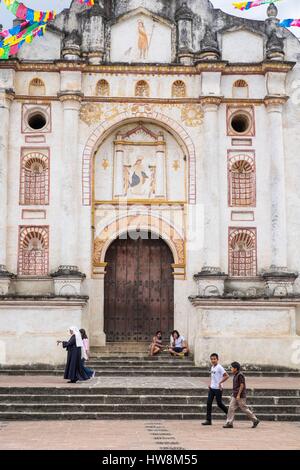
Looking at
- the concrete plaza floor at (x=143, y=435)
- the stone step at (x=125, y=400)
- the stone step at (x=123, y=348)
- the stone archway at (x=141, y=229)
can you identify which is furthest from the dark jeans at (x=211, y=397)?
the stone archway at (x=141, y=229)

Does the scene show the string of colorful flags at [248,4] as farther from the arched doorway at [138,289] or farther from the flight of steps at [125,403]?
the flight of steps at [125,403]

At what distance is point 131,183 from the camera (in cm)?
2347

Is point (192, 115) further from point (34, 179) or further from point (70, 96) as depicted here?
point (34, 179)

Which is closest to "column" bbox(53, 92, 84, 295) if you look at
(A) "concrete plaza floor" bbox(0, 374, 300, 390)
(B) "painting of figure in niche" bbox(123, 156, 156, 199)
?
(B) "painting of figure in niche" bbox(123, 156, 156, 199)

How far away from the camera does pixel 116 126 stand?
76.7 feet

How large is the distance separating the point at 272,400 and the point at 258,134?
9.45m

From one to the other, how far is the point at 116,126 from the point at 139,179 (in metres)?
1.76

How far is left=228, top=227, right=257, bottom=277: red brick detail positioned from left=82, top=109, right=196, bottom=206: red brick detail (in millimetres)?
1647

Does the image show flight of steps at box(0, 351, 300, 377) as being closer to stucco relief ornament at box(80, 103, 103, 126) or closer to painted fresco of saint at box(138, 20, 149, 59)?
stucco relief ornament at box(80, 103, 103, 126)

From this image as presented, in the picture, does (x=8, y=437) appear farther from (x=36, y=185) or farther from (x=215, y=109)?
(x=215, y=109)

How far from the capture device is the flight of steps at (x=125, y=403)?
52.0 feet

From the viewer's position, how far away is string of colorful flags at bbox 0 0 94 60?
22656 mm

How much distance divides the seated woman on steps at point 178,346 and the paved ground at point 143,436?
639 centimetres

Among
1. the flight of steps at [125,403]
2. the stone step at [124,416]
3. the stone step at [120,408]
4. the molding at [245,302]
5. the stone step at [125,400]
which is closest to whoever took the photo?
the stone step at [124,416]
